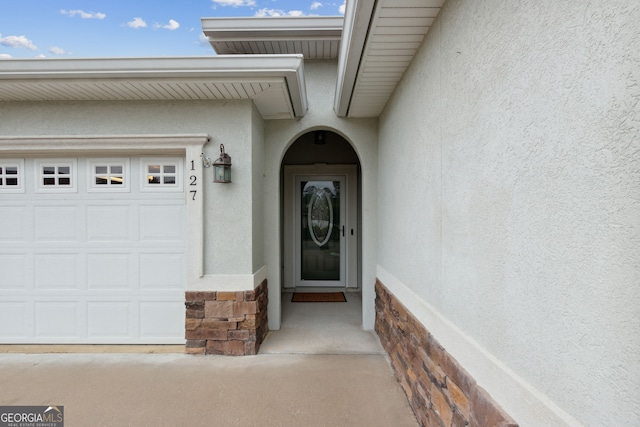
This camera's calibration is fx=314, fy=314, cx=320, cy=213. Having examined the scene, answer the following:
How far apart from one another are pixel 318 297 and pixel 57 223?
3.72m

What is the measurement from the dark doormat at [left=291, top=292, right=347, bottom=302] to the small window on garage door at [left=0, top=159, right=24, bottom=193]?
12.5ft

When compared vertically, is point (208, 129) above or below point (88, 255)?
above

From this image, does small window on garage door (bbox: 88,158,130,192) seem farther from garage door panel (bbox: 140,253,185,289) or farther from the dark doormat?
the dark doormat

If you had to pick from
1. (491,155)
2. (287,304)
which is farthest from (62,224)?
(491,155)

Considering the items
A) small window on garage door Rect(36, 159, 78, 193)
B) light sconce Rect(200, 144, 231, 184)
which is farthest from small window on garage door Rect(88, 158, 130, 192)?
light sconce Rect(200, 144, 231, 184)

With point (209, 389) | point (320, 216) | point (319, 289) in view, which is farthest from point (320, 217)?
point (209, 389)

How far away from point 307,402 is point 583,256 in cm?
229

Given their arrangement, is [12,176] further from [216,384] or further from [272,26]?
[272,26]

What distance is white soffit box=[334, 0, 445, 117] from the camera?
1.97 meters

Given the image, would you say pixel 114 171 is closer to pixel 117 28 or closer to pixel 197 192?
pixel 197 192

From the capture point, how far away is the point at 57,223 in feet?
11.6

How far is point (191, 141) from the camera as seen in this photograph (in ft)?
11.0

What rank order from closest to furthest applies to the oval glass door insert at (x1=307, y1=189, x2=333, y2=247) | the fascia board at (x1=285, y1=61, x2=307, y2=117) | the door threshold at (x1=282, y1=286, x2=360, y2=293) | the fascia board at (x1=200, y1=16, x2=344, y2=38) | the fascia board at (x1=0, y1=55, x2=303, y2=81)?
the fascia board at (x1=0, y1=55, x2=303, y2=81), the fascia board at (x1=285, y1=61, x2=307, y2=117), the fascia board at (x1=200, y1=16, x2=344, y2=38), the door threshold at (x1=282, y1=286, x2=360, y2=293), the oval glass door insert at (x1=307, y1=189, x2=333, y2=247)

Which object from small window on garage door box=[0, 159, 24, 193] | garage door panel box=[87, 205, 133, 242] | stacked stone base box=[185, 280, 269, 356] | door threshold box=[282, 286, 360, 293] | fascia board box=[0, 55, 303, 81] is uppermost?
fascia board box=[0, 55, 303, 81]
